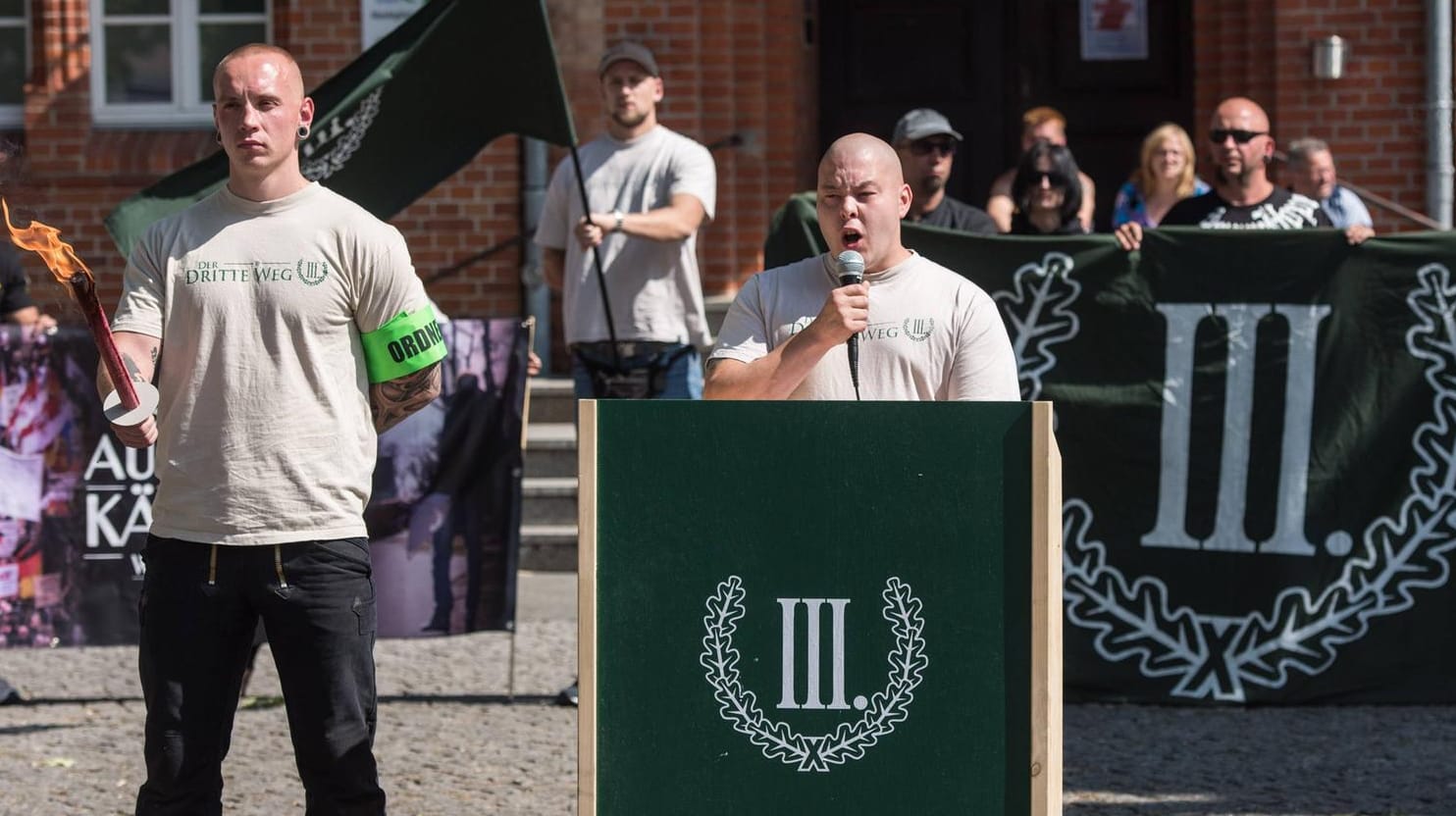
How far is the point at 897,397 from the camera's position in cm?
434

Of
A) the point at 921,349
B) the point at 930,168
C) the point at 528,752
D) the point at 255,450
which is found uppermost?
the point at 930,168

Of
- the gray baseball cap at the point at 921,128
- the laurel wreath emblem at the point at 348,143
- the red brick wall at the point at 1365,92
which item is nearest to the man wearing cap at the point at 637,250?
the gray baseball cap at the point at 921,128

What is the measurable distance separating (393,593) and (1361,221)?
485 centimetres

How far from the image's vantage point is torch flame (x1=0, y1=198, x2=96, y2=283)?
4.10 metres

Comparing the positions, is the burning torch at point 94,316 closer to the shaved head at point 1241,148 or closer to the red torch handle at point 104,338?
the red torch handle at point 104,338

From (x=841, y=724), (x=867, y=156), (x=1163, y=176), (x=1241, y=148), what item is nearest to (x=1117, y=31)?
(x=1163, y=176)

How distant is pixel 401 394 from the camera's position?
460cm

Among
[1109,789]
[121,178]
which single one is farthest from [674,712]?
[121,178]

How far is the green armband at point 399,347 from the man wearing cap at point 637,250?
2692mm

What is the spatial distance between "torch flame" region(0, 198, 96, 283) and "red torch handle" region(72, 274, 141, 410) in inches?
0.9

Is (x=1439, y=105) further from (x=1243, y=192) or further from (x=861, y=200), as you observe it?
(x=861, y=200)

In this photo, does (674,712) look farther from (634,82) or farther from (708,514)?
(634,82)

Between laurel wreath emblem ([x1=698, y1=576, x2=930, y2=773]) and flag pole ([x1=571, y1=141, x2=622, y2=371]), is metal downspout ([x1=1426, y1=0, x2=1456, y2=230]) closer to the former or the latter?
flag pole ([x1=571, y1=141, x2=622, y2=371])

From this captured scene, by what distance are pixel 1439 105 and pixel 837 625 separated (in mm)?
7669
